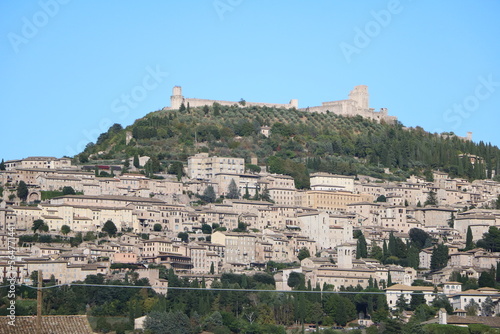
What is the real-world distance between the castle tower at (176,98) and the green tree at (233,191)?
1021 inches

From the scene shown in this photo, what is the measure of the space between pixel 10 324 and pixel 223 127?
89.2 m

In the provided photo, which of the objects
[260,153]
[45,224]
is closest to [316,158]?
[260,153]

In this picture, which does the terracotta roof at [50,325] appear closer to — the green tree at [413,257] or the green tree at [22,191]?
the green tree at [413,257]

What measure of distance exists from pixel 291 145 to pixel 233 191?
18.7m

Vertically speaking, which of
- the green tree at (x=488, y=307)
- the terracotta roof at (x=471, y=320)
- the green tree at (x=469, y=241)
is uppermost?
the green tree at (x=469, y=241)

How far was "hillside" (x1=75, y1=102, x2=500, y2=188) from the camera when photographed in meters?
105

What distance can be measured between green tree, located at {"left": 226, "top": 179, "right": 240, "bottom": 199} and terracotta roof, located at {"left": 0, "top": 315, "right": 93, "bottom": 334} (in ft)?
229

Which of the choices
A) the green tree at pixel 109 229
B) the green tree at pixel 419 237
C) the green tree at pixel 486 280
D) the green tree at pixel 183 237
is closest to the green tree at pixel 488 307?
the green tree at pixel 486 280

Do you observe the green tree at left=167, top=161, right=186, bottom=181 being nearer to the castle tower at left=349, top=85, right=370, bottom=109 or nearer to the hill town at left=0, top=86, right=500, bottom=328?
the hill town at left=0, top=86, right=500, bottom=328

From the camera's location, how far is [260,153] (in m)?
108

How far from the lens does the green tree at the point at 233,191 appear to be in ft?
309

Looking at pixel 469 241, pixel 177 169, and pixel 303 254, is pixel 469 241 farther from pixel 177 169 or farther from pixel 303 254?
pixel 177 169

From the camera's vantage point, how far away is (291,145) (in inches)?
4392

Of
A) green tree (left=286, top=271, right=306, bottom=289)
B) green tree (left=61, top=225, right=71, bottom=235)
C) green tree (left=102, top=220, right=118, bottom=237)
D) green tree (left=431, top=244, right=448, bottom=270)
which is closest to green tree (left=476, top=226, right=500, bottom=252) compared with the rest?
green tree (left=431, top=244, right=448, bottom=270)
